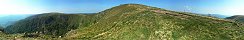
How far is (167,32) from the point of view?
118m

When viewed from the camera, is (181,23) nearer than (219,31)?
No

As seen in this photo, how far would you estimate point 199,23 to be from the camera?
131 metres

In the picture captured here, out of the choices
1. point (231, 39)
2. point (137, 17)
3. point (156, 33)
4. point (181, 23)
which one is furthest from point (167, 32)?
point (137, 17)

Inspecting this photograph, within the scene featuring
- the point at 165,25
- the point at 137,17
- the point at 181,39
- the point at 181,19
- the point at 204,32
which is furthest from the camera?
the point at 137,17

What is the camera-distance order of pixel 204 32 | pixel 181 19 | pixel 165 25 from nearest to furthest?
1. pixel 204 32
2. pixel 165 25
3. pixel 181 19

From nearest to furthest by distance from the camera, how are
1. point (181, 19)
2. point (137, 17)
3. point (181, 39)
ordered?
1. point (181, 39)
2. point (181, 19)
3. point (137, 17)

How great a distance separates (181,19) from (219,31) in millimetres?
19557

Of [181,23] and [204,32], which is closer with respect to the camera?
[204,32]

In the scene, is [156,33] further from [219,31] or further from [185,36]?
[219,31]

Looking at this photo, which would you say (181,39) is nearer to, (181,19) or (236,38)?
(236,38)

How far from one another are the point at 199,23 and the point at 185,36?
2003 cm

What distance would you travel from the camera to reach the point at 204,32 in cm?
11850

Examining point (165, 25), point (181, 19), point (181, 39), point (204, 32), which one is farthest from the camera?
point (181, 19)

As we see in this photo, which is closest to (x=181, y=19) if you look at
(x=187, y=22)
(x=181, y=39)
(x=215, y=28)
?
(x=187, y=22)
